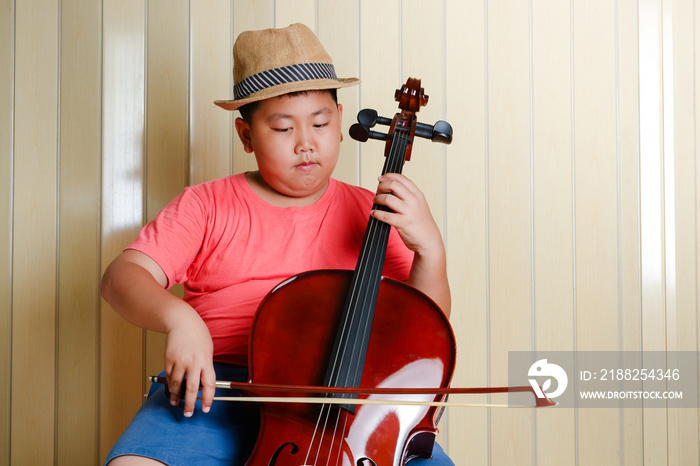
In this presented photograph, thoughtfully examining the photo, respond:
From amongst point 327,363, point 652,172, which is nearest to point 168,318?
point 327,363

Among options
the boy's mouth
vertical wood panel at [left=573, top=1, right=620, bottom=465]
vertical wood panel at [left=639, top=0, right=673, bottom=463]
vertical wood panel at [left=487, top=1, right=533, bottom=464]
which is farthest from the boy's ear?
vertical wood panel at [left=639, top=0, right=673, bottom=463]

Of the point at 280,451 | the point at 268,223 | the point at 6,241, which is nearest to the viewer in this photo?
the point at 280,451

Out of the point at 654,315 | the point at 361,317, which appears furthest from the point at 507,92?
the point at 361,317

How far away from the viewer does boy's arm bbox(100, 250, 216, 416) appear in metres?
0.71

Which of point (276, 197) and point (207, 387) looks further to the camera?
point (276, 197)

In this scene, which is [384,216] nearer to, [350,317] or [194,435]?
[350,317]

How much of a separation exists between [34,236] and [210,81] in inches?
21.4

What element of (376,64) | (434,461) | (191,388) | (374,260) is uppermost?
(376,64)

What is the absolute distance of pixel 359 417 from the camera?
72 cm

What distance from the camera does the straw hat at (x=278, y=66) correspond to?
95cm

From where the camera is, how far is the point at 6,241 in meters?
1.37

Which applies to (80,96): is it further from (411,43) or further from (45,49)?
(411,43)

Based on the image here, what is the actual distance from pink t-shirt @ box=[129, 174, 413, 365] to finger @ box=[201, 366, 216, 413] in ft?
0.77

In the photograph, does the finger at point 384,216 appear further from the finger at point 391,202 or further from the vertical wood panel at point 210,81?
the vertical wood panel at point 210,81
